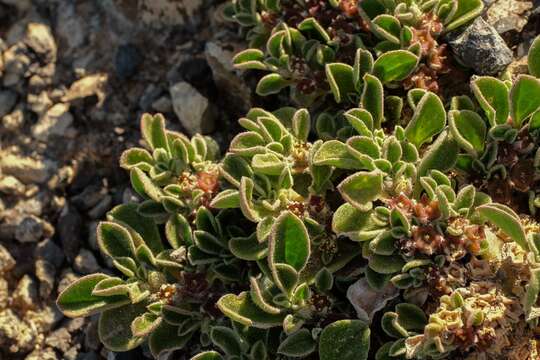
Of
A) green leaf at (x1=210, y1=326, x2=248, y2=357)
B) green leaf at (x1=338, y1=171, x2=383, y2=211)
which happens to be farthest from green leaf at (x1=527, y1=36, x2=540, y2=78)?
green leaf at (x1=210, y1=326, x2=248, y2=357)

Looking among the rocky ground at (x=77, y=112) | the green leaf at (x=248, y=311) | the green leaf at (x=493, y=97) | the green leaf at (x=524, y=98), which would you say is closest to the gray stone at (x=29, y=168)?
the rocky ground at (x=77, y=112)

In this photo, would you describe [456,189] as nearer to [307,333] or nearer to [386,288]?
[386,288]

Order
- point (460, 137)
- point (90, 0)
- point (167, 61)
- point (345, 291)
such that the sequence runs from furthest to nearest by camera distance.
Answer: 1. point (90, 0)
2. point (167, 61)
3. point (345, 291)
4. point (460, 137)

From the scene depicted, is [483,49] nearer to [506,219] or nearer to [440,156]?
[440,156]

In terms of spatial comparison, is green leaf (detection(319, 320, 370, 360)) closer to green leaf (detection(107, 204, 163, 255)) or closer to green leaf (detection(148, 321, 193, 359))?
green leaf (detection(148, 321, 193, 359))

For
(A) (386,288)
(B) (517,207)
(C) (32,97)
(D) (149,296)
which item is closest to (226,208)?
(D) (149,296)
